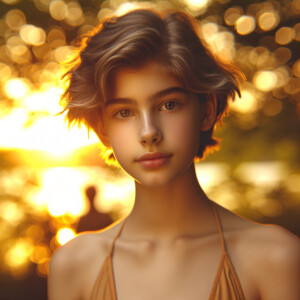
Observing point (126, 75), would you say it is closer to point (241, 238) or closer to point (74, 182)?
point (241, 238)

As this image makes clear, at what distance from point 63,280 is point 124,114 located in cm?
68

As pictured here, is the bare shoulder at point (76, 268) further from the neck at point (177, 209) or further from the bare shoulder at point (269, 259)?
the bare shoulder at point (269, 259)

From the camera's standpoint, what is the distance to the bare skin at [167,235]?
4.85 ft

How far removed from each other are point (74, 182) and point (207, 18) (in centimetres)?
186

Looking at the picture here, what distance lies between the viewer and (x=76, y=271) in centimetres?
170

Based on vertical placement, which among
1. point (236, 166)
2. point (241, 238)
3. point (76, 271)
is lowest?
point (236, 166)

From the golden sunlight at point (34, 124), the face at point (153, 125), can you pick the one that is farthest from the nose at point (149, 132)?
the golden sunlight at point (34, 124)

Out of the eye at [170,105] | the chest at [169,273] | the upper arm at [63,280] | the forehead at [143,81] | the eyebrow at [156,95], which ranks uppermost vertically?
the forehead at [143,81]

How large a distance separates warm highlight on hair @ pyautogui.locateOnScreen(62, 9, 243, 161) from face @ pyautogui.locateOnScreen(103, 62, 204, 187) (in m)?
0.04

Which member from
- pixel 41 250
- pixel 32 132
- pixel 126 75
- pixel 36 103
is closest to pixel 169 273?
pixel 126 75

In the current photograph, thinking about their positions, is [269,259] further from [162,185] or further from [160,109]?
[160,109]

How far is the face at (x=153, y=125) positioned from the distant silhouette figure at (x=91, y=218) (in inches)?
61.0

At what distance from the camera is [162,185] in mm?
1479

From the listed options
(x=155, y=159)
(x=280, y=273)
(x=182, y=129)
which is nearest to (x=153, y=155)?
(x=155, y=159)
